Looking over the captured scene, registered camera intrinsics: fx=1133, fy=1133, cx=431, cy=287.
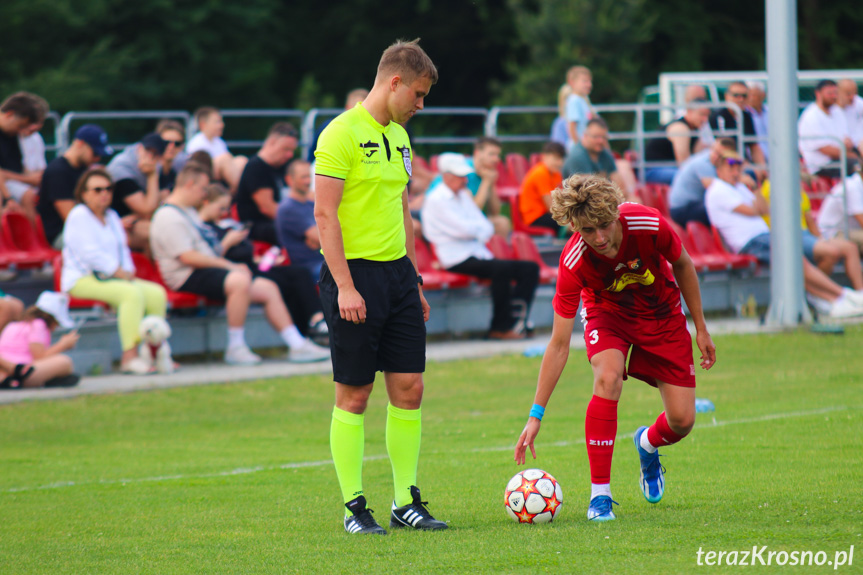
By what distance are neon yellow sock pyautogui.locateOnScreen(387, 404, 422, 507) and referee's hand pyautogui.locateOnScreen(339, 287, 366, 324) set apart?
621mm

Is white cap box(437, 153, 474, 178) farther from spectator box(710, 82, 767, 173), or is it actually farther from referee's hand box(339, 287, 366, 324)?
referee's hand box(339, 287, 366, 324)

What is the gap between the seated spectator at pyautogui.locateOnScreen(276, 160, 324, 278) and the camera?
12359 mm

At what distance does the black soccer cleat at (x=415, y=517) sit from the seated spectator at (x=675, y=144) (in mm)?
11316

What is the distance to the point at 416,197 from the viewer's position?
1464 centimetres

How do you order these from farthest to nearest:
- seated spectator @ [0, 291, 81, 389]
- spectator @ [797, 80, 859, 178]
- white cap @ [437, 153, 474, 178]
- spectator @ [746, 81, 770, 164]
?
1. spectator @ [746, 81, 770, 164]
2. spectator @ [797, 80, 859, 178]
3. white cap @ [437, 153, 474, 178]
4. seated spectator @ [0, 291, 81, 389]

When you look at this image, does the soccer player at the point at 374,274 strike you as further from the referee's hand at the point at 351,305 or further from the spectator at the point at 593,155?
the spectator at the point at 593,155

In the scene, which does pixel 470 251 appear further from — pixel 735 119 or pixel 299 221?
pixel 735 119

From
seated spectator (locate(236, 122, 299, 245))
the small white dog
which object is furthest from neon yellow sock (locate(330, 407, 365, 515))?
seated spectator (locate(236, 122, 299, 245))

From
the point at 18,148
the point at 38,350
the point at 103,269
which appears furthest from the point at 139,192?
the point at 38,350

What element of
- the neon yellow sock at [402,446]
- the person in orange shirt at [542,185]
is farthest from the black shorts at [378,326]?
the person in orange shirt at [542,185]

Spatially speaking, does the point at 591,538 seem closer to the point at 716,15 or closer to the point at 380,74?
the point at 380,74

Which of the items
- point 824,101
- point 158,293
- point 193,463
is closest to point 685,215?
point 824,101

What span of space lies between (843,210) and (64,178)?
9956 mm

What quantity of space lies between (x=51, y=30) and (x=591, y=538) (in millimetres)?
26318
